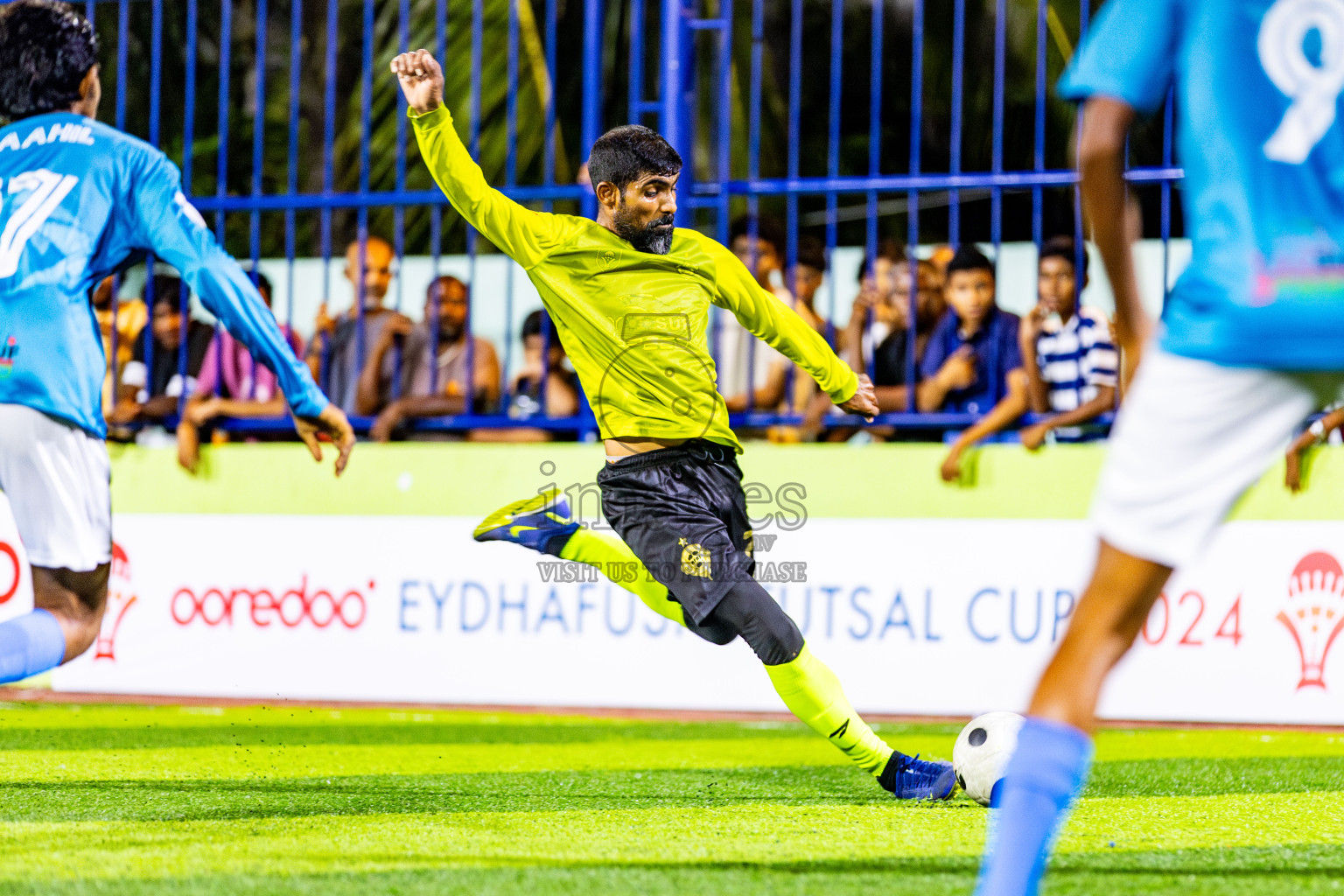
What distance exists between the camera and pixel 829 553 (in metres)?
7.95

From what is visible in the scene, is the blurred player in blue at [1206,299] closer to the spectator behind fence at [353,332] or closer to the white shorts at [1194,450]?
the white shorts at [1194,450]

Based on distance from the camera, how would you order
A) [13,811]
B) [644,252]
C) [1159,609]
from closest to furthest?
[13,811] → [644,252] → [1159,609]

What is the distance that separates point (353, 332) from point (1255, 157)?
22.5ft

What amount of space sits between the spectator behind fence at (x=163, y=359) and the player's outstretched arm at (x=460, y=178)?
428 cm

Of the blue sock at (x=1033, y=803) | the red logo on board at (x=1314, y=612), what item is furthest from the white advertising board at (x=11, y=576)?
the blue sock at (x=1033, y=803)

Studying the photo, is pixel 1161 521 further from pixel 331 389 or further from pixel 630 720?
pixel 331 389

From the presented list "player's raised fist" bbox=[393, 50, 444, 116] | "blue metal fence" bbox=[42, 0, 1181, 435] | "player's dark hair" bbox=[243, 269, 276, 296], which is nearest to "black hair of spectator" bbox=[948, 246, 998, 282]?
"blue metal fence" bbox=[42, 0, 1181, 435]

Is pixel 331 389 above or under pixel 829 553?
above

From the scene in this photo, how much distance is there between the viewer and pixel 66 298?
4.26m

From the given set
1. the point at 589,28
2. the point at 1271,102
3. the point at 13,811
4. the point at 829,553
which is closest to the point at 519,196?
the point at 589,28

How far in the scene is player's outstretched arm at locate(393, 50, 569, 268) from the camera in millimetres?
4660

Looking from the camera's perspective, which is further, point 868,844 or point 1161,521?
point 868,844

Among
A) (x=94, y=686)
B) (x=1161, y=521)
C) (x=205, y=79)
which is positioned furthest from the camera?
(x=205, y=79)

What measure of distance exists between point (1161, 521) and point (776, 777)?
3416 mm
